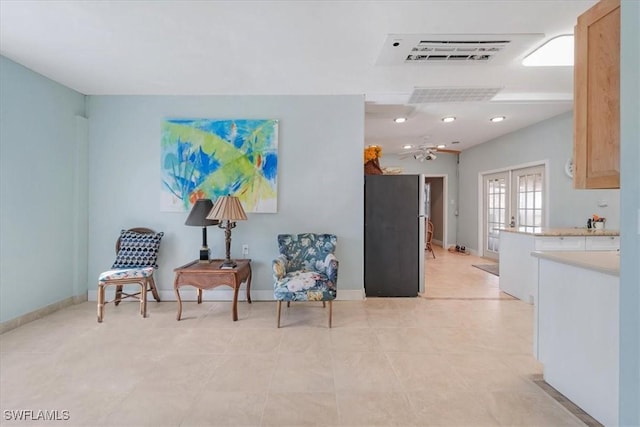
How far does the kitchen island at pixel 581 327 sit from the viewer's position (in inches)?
63.8

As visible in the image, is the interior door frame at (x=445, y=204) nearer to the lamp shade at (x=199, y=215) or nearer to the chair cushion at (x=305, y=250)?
the chair cushion at (x=305, y=250)

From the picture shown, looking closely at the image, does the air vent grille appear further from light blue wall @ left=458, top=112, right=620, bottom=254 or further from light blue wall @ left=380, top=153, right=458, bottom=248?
light blue wall @ left=380, top=153, right=458, bottom=248

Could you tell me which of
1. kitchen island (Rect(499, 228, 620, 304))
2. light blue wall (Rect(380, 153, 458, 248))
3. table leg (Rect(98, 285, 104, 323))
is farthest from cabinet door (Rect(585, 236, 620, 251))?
table leg (Rect(98, 285, 104, 323))

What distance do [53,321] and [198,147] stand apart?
2394 millimetres

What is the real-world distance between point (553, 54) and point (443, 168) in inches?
217

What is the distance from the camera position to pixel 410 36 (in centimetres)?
253

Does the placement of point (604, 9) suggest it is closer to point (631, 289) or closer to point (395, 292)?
point (631, 289)

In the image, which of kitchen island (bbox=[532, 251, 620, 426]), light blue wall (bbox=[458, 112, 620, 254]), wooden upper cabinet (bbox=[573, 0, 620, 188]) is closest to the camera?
wooden upper cabinet (bbox=[573, 0, 620, 188])

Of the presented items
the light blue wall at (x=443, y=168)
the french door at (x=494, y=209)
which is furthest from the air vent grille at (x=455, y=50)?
the light blue wall at (x=443, y=168)

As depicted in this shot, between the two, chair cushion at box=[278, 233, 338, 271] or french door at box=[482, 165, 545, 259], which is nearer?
chair cushion at box=[278, 233, 338, 271]

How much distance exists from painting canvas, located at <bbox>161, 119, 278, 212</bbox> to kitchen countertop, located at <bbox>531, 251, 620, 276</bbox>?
2.82 metres

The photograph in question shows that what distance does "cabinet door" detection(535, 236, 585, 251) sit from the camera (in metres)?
3.62

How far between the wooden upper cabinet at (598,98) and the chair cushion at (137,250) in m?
3.93

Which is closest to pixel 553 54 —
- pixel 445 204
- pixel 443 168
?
pixel 443 168
